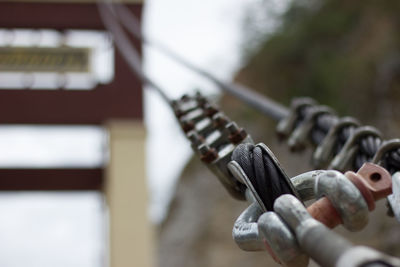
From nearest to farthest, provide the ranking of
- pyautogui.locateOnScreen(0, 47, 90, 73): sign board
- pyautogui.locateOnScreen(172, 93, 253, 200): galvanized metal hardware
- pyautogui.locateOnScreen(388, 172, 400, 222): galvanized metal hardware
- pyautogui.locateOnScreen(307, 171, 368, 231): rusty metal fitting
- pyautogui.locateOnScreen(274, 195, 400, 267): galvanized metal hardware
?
pyautogui.locateOnScreen(274, 195, 400, 267): galvanized metal hardware, pyautogui.locateOnScreen(307, 171, 368, 231): rusty metal fitting, pyautogui.locateOnScreen(388, 172, 400, 222): galvanized metal hardware, pyautogui.locateOnScreen(172, 93, 253, 200): galvanized metal hardware, pyautogui.locateOnScreen(0, 47, 90, 73): sign board

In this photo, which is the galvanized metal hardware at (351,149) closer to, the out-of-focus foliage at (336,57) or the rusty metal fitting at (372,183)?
the rusty metal fitting at (372,183)

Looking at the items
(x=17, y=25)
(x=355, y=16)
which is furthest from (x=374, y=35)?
(x=17, y=25)

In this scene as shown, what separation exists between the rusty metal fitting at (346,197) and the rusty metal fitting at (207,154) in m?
0.27

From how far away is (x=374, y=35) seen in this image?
17.5ft

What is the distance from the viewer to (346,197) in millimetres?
425

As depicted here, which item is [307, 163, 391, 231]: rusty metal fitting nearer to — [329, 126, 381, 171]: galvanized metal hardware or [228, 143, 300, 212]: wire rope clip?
[228, 143, 300, 212]: wire rope clip

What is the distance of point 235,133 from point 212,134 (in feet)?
0.38

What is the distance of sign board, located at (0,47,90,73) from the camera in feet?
11.0

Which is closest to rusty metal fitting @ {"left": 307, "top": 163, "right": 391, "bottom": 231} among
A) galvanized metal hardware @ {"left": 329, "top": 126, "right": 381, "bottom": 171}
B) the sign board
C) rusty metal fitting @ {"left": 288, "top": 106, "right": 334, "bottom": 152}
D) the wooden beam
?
galvanized metal hardware @ {"left": 329, "top": 126, "right": 381, "bottom": 171}

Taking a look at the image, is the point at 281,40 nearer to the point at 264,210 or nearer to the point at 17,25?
the point at 17,25

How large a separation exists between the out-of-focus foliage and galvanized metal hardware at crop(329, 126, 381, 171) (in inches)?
154

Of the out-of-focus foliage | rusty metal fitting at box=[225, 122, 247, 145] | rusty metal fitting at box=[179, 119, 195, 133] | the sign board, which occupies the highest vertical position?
the out-of-focus foliage

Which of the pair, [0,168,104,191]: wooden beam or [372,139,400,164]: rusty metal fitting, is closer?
[372,139,400,164]: rusty metal fitting

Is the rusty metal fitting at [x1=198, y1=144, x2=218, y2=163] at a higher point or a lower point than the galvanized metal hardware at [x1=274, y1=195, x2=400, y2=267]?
higher
